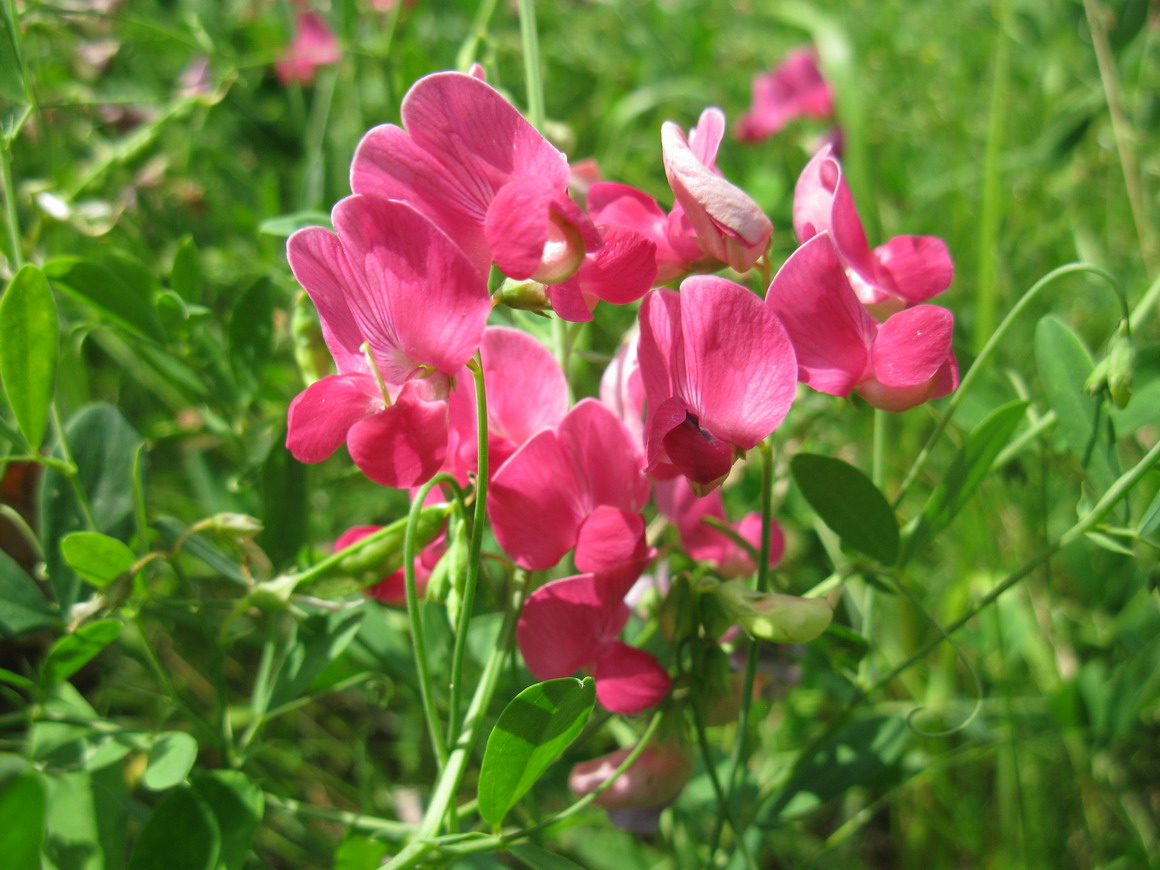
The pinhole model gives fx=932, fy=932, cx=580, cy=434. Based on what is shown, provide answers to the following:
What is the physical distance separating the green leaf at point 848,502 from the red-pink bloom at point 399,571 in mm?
238

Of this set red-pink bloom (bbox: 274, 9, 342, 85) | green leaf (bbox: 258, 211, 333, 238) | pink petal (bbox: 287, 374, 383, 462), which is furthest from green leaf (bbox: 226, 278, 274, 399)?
red-pink bloom (bbox: 274, 9, 342, 85)

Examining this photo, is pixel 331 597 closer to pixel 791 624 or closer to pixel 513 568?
pixel 513 568

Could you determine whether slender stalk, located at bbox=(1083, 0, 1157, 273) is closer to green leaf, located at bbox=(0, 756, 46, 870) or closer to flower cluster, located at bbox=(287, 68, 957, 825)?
flower cluster, located at bbox=(287, 68, 957, 825)

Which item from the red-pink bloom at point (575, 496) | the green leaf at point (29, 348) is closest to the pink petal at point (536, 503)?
the red-pink bloom at point (575, 496)

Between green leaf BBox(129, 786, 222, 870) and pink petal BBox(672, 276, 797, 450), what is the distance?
1.32ft

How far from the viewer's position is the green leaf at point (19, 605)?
0.65 metres

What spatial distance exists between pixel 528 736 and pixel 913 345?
31 cm

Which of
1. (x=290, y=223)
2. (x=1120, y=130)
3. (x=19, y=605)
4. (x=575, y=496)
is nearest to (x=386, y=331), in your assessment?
(x=575, y=496)

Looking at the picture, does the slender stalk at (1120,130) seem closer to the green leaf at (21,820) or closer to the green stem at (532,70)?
the green stem at (532,70)

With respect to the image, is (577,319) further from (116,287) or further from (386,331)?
(116,287)

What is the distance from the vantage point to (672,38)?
212cm

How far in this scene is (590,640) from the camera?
59 cm

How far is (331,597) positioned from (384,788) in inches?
25.2

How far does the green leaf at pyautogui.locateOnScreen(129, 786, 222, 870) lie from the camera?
0.58 metres
